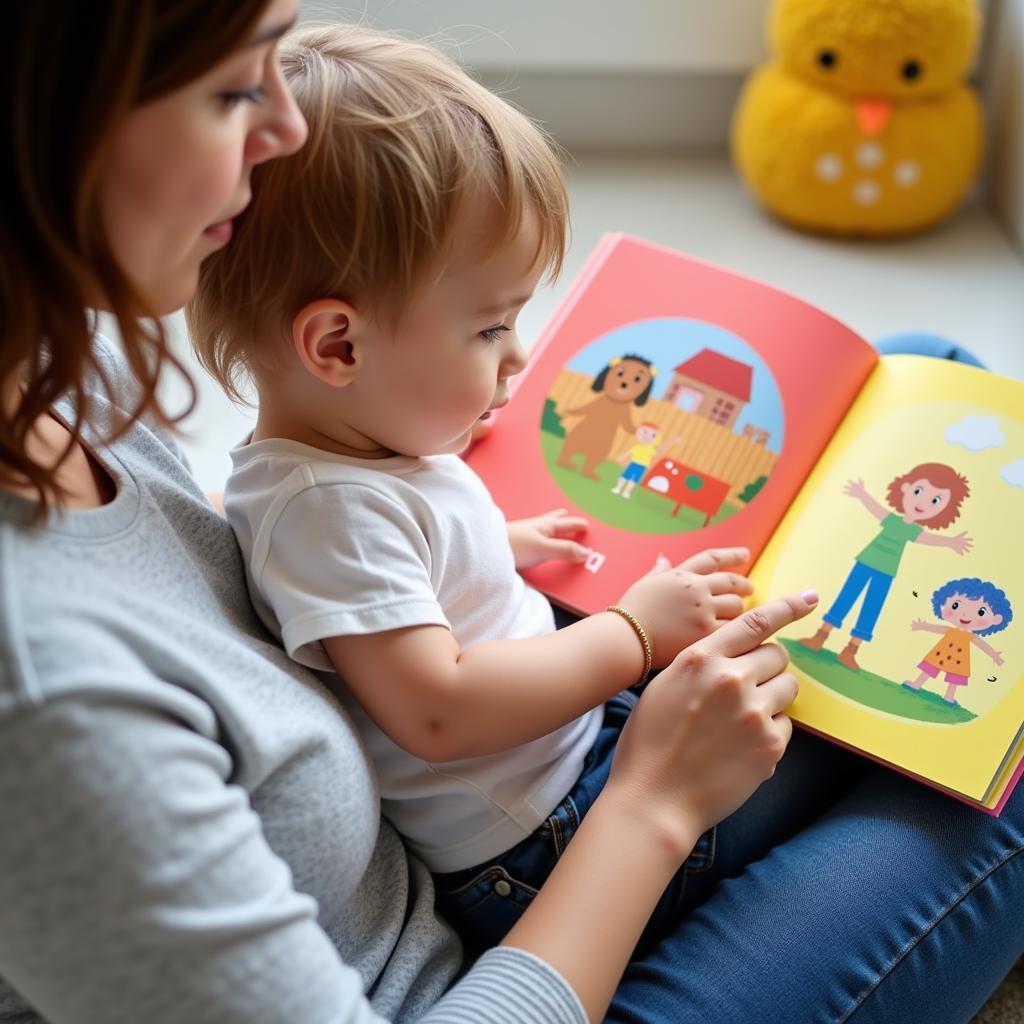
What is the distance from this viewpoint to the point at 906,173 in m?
1.45

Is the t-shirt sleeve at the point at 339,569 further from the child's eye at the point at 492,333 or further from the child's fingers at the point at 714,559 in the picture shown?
the child's fingers at the point at 714,559

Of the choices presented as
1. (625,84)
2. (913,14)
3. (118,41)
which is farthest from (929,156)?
(118,41)

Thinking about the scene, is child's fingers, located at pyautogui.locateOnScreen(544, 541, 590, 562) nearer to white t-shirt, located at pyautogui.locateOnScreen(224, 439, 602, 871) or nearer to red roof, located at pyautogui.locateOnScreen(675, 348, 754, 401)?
white t-shirt, located at pyautogui.locateOnScreen(224, 439, 602, 871)

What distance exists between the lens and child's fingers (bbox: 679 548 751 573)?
2.71ft

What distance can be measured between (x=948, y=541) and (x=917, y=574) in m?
0.04

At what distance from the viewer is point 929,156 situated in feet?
4.71

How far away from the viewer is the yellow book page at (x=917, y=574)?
2.47ft

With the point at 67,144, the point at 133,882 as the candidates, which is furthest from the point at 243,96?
the point at 133,882

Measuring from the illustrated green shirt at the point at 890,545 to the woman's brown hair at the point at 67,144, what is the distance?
0.54m

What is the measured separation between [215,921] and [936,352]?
0.80 metres

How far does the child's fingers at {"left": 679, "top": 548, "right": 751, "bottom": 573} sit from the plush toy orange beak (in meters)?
0.80

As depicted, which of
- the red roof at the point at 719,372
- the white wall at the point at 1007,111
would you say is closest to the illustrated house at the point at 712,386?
the red roof at the point at 719,372

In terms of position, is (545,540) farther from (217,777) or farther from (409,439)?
(217,777)

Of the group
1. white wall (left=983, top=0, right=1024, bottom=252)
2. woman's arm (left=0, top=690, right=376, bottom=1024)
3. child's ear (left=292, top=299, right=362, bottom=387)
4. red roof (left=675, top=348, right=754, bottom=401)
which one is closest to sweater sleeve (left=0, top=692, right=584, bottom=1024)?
woman's arm (left=0, top=690, right=376, bottom=1024)
